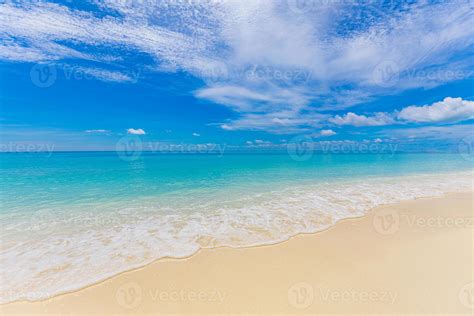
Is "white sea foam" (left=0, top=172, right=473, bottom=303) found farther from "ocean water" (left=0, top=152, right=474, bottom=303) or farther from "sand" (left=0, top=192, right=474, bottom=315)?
"sand" (left=0, top=192, right=474, bottom=315)

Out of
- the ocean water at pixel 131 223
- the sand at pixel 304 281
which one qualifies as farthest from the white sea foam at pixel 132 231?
the sand at pixel 304 281

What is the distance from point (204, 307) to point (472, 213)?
12.5 meters

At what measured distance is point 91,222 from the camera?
7.77 meters

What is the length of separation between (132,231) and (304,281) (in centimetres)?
593

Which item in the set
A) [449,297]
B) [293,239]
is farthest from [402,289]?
[293,239]

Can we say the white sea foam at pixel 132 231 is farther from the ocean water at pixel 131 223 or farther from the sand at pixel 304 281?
the sand at pixel 304 281

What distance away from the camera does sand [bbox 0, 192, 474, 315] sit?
148 inches

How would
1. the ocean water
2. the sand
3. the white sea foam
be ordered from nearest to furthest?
the sand
the white sea foam
the ocean water

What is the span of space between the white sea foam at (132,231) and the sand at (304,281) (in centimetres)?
51

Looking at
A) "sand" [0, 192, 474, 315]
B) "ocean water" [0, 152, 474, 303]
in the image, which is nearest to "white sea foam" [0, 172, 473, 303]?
"ocean water" [0, 152, 474, 303]

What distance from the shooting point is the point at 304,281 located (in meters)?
4.39

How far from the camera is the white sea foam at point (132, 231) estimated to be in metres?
4.71

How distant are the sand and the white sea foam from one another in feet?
1.68

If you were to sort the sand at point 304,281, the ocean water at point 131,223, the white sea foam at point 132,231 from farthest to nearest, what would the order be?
the ocean water at point 131,223 < the white sea foam at point 132,231 < the sand at point 304,281
